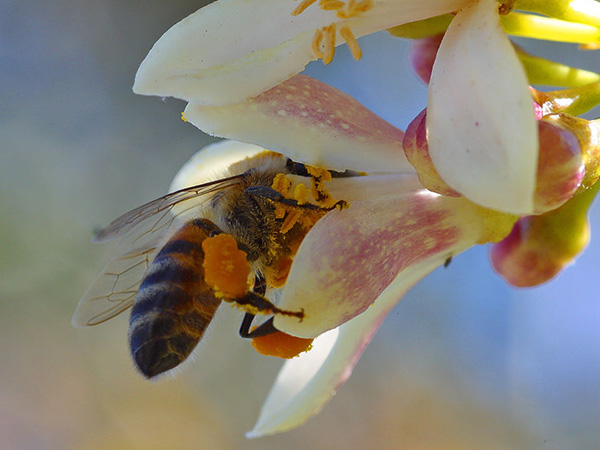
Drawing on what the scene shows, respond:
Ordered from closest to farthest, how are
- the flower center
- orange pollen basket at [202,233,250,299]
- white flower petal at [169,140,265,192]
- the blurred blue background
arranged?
the flower center
orange pollen basket at [202,233,250,299]
white flower petal at [169,140,265,192]
the blurred blue background

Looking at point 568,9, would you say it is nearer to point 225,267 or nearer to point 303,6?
point 303,6

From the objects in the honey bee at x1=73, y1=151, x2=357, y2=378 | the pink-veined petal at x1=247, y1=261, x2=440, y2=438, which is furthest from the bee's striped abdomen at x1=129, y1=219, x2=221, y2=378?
the pink-veined petal at x1=247, y1=261, x2=440, y2=438

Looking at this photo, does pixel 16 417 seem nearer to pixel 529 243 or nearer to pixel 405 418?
pixel 405 418

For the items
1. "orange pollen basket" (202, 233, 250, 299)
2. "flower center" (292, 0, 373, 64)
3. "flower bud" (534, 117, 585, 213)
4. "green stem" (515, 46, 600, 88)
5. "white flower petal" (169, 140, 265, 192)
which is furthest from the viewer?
"white flower petal" (169, 140, 265, 192)

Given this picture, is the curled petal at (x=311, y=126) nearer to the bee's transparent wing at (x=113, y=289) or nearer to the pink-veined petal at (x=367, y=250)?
the pink-veined petal at (x=367, y=250)

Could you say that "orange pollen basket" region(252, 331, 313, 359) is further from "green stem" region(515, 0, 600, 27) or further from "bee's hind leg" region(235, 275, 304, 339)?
"green stem" region(515, 0, 600, 27)

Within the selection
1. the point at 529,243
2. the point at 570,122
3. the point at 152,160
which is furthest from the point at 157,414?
the point at 570,122
